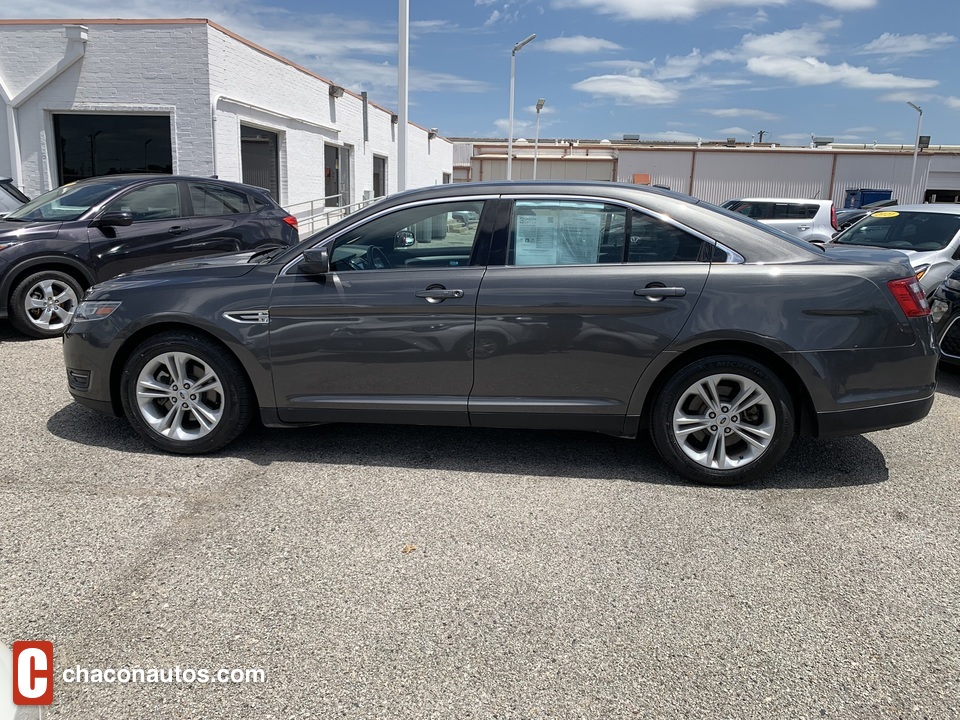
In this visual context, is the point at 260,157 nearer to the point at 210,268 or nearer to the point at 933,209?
the point at 933,209

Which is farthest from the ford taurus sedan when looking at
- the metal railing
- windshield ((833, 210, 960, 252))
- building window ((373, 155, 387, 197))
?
building window ((373, 155, 387, 197))

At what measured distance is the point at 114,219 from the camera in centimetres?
799

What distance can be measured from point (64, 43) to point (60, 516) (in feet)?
47.8

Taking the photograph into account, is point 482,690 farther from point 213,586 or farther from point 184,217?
point 184,217

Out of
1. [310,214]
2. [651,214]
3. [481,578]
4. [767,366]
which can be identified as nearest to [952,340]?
[767,366]

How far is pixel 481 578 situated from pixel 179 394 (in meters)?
2.32

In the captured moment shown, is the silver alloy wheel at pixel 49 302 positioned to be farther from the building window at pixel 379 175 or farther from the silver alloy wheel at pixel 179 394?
the building window at pixel 379 175

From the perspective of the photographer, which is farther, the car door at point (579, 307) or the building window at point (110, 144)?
the building window at point (110, 144)

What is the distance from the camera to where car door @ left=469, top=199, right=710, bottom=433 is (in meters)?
4.02

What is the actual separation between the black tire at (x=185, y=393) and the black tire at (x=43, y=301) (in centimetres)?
397

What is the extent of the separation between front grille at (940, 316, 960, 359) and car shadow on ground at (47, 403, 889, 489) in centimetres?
229

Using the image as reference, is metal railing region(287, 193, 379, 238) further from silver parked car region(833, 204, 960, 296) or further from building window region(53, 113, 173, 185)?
silver parked car region(833, 204, 960, 296)

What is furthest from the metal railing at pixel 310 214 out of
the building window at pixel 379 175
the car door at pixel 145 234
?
the car door at pixel 145 234

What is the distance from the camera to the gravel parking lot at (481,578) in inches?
96.8
